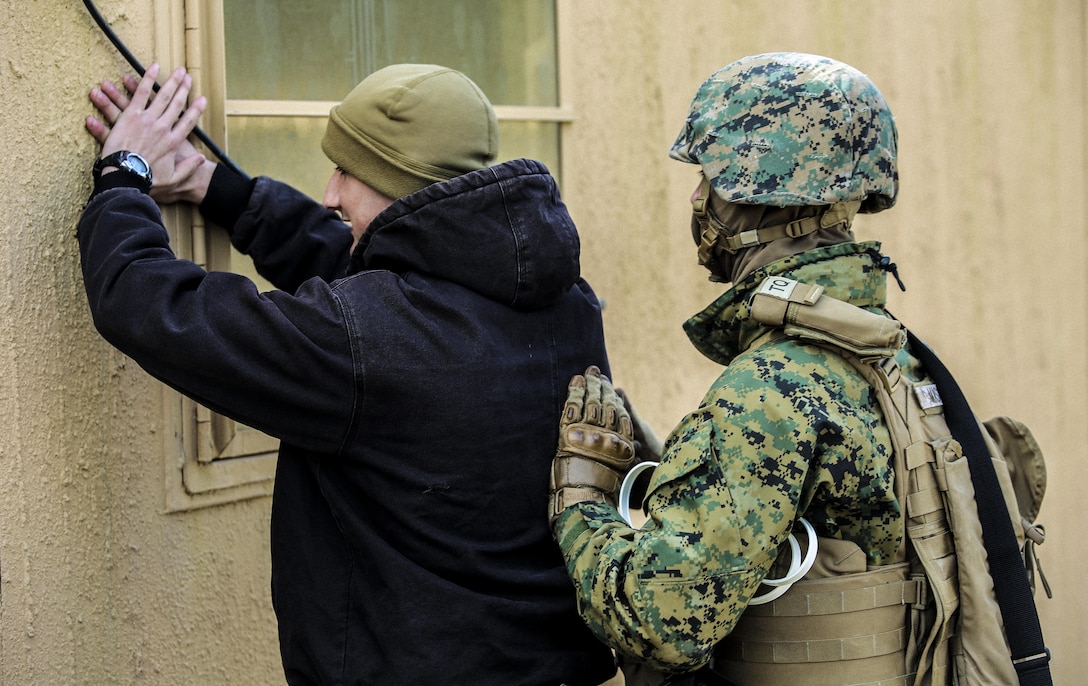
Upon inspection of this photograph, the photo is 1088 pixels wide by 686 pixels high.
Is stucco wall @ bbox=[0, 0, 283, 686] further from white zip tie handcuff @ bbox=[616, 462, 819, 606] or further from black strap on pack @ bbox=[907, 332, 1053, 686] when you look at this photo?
black strap on pack @ bbox=[907, 332, 1053, 686]

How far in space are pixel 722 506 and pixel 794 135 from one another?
688mm

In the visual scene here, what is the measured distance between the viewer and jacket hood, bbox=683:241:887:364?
1.95 m

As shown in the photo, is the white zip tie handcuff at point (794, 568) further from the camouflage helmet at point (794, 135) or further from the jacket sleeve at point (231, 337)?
the jacket sleeve at point (231, 337)

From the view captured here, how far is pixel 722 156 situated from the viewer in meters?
2.01

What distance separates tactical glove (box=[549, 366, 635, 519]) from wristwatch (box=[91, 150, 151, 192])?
92cm

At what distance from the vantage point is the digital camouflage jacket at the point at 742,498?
1.79m

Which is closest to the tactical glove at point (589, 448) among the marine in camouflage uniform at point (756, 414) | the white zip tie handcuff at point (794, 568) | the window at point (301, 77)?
the marine in camouflage uniform at point (756, 414)

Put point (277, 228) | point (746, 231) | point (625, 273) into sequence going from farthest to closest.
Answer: point (625, 273) < point (277, 228) < point (746, 231)

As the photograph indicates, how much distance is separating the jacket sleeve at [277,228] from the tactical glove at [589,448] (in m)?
0.69

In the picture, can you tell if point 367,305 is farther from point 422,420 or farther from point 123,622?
point 123,622

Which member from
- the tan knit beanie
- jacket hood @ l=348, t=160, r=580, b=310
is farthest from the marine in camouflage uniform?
the tan knit beanie

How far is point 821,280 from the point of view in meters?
1.94

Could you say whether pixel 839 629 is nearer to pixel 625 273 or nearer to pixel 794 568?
pixel 794 568

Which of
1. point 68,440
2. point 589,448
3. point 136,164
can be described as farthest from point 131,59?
point 589,448
